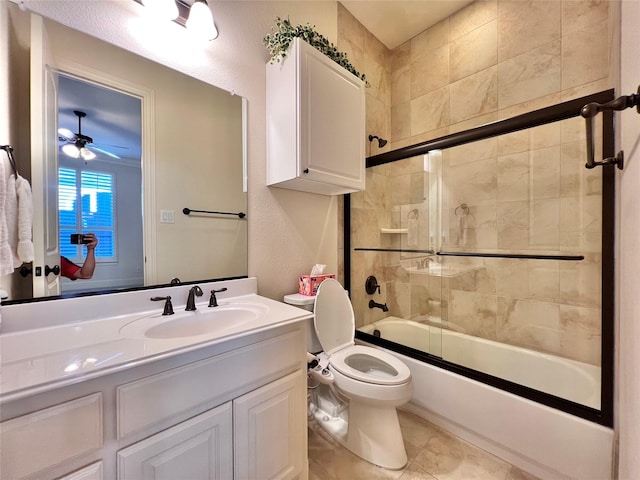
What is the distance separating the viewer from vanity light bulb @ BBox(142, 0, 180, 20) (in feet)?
3.70

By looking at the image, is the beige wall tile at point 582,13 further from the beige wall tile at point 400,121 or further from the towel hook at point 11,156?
the towel hook at point 11,156

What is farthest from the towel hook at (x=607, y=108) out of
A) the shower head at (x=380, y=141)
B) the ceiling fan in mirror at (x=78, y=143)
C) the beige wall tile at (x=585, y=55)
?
the ceiling fan in mirror at (x=78, y=143)

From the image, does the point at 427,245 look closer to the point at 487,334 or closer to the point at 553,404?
the point at 487,334

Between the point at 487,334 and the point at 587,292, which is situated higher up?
the point at 587,292

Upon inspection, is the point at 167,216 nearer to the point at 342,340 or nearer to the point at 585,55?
the point at 342,340

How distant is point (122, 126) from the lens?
3.62 feet

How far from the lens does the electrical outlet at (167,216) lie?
1.21 meters

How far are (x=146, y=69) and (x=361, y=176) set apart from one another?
1282 mm

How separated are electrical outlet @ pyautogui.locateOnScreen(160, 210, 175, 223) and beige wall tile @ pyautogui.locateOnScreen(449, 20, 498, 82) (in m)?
2.34

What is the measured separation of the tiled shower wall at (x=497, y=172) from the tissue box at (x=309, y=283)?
544 mm

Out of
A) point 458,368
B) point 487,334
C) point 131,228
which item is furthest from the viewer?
point 487,334

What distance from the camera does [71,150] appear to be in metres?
0.99

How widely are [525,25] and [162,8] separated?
2.26 m

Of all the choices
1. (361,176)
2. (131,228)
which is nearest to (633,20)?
(361,176)
